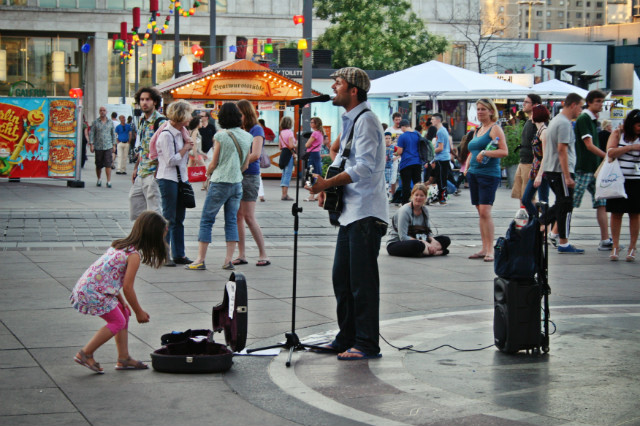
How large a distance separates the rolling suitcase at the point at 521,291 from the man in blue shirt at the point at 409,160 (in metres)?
10.4

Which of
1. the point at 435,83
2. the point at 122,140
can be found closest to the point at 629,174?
the point at 435,83

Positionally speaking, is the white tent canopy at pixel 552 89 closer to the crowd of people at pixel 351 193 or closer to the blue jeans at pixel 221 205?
the crowd of people at pixel 351 193

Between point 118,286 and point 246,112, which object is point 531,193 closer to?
point 246,112

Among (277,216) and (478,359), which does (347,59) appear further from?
(478,359)

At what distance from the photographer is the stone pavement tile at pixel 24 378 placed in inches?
211

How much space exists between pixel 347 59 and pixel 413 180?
3593cm

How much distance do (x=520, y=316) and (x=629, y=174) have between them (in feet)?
18.0

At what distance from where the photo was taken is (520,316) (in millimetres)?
6242

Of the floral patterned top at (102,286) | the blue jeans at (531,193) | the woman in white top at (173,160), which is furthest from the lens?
the blue jeans at (531,193)

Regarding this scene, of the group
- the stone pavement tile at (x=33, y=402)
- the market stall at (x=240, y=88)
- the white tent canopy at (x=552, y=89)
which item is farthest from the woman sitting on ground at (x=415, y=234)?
the market stall at (x=240, y=88)

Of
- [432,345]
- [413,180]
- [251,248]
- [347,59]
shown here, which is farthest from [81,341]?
[347,59]

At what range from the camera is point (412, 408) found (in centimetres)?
507

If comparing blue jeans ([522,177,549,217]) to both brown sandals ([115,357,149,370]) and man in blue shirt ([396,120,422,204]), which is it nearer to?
man in blue shirt ([396,120,422,204])

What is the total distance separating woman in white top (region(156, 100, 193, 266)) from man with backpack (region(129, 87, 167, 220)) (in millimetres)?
94
